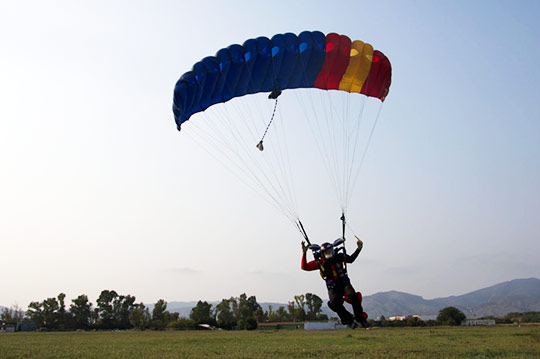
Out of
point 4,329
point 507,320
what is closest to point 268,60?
point 4,329

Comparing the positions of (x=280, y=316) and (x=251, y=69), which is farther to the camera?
(x=280, y=316)

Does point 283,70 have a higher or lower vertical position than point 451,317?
higher

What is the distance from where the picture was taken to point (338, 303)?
34.2 ft

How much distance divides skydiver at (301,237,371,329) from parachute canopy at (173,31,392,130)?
215 inches

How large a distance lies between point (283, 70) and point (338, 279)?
20.8 feet

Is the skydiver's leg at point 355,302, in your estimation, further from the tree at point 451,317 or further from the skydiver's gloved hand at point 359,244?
the tree at point 451,317

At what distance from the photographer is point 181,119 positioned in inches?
551

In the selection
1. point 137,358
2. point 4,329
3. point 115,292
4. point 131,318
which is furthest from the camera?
point 115,292

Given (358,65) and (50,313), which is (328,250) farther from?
(50,313)

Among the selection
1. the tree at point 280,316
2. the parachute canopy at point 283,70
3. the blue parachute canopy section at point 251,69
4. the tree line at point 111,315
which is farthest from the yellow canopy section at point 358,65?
the tree at point 280,316

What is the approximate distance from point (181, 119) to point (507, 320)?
84.1 meters

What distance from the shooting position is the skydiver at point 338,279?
10422 mm

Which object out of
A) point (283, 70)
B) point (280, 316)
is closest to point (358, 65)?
point (283, 70)

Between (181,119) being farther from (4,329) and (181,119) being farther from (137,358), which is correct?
(4,329)
